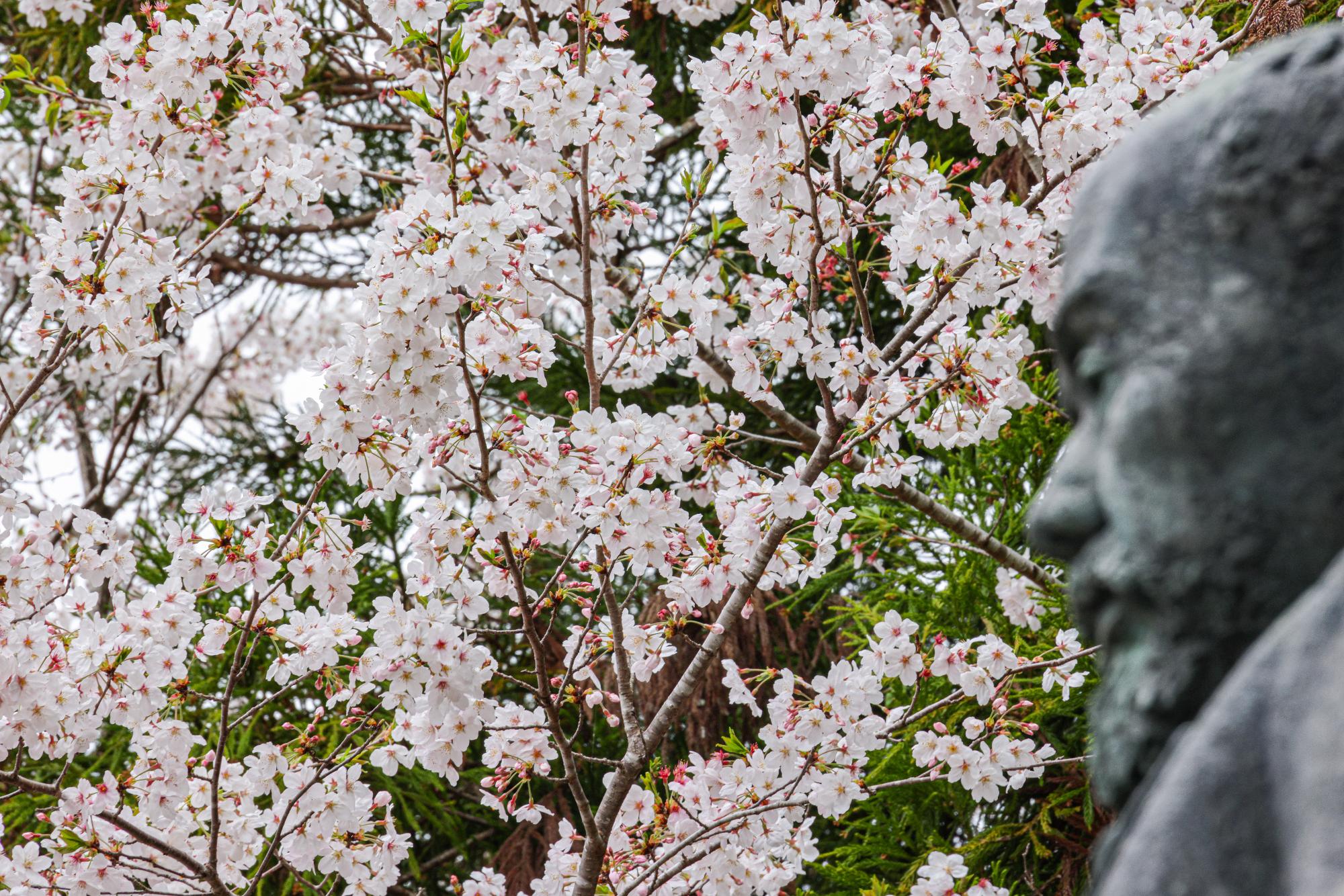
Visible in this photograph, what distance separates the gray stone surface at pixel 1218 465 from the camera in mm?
854

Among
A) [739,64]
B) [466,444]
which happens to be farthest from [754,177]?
[466,444]

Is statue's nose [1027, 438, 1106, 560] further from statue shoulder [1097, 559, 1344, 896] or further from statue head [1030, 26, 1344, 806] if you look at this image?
statue shoulder [1097, 559, 1344, 896]

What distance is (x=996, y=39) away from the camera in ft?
9.67

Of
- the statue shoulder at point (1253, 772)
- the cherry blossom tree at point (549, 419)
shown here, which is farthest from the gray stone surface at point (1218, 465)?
the cherry blossom tree at point (549, 419)

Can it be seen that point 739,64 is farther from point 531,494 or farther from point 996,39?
point 531,494

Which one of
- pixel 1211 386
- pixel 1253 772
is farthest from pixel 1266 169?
pixel 1253 772

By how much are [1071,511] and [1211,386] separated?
0.47 feet

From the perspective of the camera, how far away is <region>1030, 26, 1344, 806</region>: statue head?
91 cm

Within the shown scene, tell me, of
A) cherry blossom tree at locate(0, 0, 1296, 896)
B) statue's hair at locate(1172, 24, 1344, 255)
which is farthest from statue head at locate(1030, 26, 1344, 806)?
cherry blossom tree at locate(0, 0, 1296, 896)

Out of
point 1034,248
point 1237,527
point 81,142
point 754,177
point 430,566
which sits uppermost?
point 81,142

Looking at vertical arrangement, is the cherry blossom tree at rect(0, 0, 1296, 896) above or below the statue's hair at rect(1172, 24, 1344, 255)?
above

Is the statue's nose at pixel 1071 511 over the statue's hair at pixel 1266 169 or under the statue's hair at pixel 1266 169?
under

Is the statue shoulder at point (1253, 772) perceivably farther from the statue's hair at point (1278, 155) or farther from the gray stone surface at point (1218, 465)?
the statue's hair at point (1278, 155)

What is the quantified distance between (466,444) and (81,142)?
2358 millimetres
